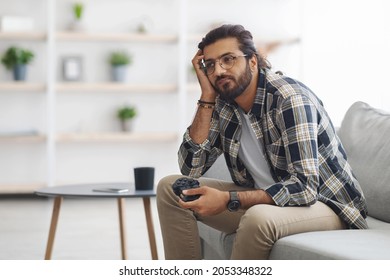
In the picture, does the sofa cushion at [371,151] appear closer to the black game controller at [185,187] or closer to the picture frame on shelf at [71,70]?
the black game controller at [185,187]

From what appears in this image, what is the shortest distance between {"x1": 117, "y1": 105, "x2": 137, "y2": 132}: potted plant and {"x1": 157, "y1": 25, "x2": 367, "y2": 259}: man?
3.56 m

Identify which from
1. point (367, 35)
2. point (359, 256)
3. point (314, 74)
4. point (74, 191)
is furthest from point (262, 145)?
point (314, 74)

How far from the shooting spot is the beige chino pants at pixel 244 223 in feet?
6.32

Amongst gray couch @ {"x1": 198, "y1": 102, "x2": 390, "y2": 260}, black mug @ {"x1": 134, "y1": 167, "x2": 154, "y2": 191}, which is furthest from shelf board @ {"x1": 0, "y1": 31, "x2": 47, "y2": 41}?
gray couch @ {"x1": 198, "y1": 102, "x2": 390, "y2": 260}

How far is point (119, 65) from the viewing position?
5977 millimetres

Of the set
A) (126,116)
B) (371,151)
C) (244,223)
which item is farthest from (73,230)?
(244,223)

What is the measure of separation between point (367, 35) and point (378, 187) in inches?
104

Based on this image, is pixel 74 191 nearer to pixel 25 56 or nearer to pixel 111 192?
pixel 111 192

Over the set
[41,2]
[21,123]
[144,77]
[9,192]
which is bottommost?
[9,192]

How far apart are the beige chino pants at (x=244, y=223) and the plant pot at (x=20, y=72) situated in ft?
12.2

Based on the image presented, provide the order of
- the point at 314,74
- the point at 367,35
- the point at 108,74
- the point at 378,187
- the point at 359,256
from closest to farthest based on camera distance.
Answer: the point at 359,256
the point at 378,187
the point at 367,35
the point at 314,74
the point at 108,74

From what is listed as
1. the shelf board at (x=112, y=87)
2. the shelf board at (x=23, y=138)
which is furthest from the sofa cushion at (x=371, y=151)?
the shelf board at (x=23, y=138)

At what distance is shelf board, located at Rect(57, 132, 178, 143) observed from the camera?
19.4 feet

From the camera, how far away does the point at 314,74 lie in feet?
18.8
